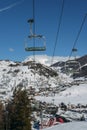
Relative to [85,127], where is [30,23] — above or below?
above

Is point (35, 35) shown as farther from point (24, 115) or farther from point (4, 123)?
point (4, 123)

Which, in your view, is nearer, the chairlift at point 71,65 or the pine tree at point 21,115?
the chairlift at point 71,65

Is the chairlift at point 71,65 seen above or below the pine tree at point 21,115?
above

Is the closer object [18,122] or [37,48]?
[37,48]

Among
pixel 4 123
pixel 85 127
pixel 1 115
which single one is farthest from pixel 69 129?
pixel 1 115

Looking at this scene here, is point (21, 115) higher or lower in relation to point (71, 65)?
lower

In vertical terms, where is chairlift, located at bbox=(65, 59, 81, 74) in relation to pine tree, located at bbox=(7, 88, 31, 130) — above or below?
above

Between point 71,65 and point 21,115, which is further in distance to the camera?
point 21,115

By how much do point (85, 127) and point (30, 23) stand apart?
621 centimetres

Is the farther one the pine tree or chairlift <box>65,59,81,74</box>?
the pine tree

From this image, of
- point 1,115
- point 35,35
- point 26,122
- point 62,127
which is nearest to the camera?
point 62,127

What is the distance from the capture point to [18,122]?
1745 inches

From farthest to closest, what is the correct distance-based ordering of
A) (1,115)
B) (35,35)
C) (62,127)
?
(1,115), (35,35), (62,127)

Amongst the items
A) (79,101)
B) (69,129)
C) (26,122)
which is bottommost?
(69,129)
